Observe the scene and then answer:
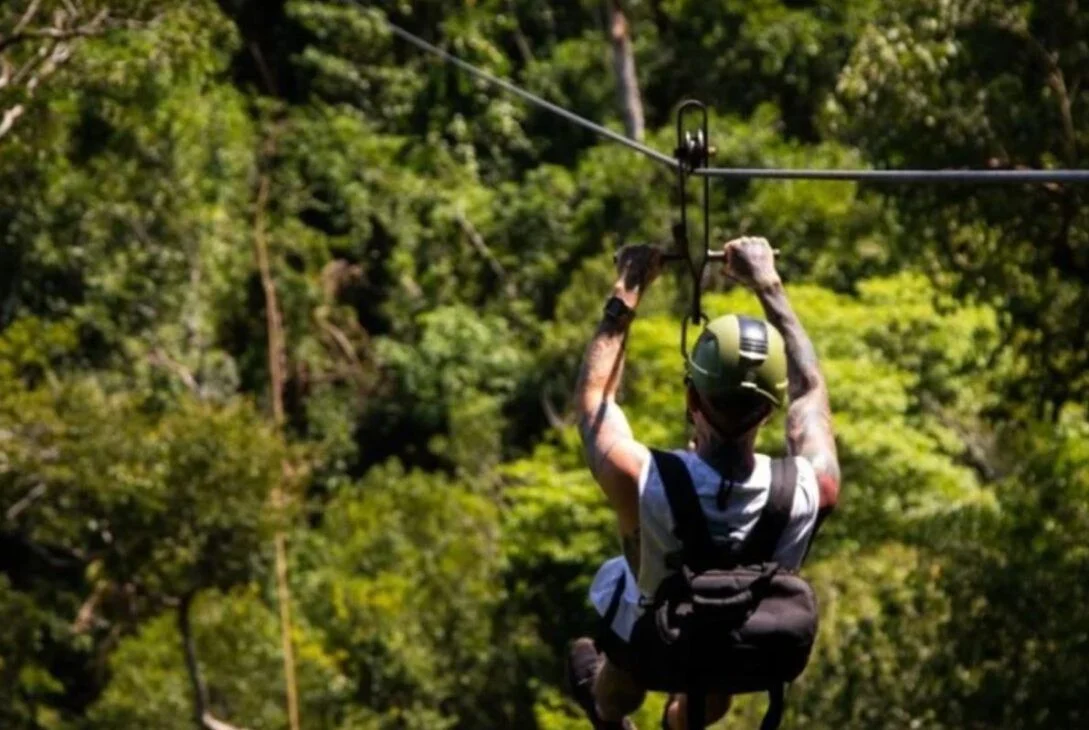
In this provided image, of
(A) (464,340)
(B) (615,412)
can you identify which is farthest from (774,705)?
(A) (464,340)

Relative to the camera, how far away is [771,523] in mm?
4289

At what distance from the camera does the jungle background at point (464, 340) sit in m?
13.3

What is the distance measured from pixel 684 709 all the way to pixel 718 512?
2.00ft

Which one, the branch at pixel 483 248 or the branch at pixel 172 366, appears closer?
the branch at pixel 172 366

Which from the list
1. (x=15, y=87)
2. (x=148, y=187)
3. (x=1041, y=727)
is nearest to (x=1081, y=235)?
(x=1041, y=727)

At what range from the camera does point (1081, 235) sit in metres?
12.5

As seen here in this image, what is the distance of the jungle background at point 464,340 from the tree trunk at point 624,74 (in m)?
0.06

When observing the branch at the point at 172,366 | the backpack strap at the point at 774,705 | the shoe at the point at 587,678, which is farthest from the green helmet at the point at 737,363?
the branch at the point at 172,366

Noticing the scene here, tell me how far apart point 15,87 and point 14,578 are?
37.6 feet

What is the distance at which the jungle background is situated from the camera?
1330cm

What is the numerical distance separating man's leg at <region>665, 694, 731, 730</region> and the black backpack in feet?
1.25

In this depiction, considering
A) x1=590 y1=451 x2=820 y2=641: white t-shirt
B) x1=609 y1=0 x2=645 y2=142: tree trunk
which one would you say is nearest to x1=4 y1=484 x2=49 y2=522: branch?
x1=609 y1=0 x2=645 y2=142: tree trunk

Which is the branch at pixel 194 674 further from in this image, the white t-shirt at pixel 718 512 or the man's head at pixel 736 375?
the man's head at pixel 736 375

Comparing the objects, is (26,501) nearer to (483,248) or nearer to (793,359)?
(483,248)
